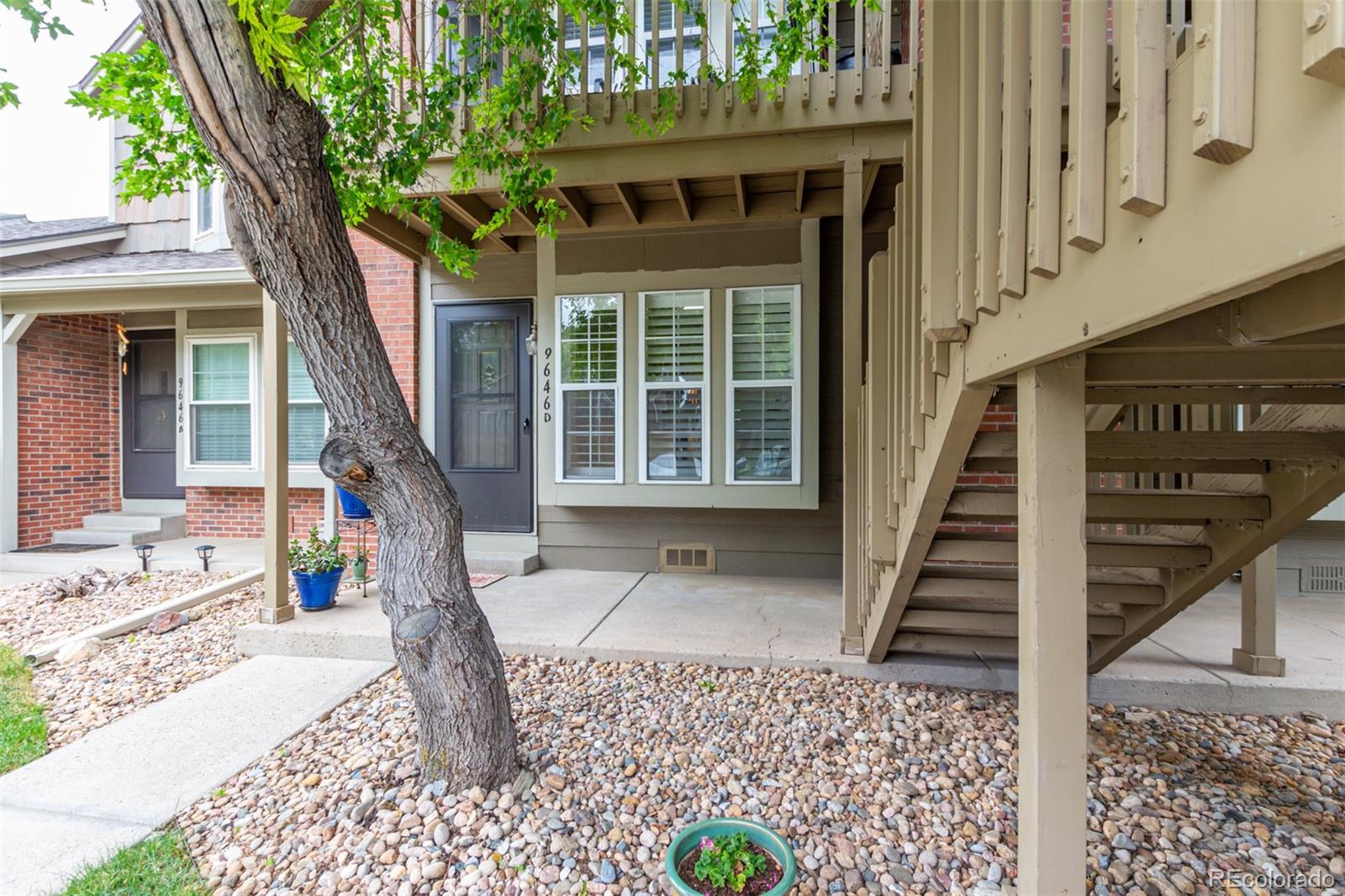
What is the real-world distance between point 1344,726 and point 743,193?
13.1 feet

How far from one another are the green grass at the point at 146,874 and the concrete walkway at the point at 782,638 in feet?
4.70

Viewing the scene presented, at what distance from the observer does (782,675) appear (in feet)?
9.50

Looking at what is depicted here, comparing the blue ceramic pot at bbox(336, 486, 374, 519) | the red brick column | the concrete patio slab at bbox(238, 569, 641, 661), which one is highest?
the red brick column

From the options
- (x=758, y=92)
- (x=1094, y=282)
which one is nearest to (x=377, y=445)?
(x=1094, y=282)

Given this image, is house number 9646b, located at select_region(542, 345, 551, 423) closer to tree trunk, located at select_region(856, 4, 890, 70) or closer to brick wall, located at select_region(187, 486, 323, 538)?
tree trunk, located at select_region(856, 4, 890, 70)

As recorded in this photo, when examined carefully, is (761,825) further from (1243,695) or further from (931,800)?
(1243,695)

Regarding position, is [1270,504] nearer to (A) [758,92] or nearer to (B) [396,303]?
(A) [758,92]

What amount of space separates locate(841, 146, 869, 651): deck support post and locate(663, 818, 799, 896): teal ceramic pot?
1.36 meters

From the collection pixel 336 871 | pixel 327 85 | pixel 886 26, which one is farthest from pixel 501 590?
pixel 886 26

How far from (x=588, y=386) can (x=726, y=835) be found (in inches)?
131

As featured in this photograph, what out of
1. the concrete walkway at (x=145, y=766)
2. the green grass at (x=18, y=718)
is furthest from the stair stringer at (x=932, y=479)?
the green grass at (x=18, y=718)

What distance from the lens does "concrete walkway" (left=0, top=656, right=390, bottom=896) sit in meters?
1.85

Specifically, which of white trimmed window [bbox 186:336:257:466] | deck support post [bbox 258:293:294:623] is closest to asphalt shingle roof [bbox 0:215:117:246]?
white trimmed window [bbox 186:336:257:466]

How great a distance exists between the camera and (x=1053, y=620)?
1383 millimetres
